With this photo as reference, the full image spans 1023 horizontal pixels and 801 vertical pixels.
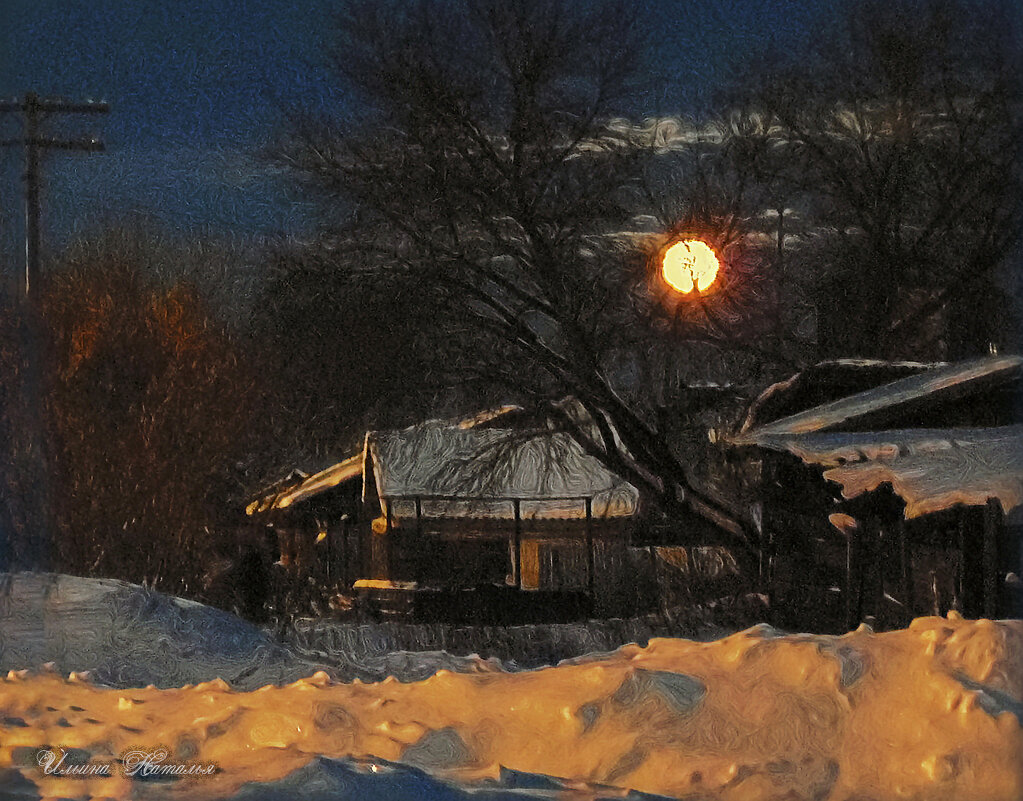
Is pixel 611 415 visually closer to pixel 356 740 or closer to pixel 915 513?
pixel 915 513

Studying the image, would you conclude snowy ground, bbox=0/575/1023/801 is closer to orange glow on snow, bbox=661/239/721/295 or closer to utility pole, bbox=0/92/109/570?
utility pole, bbox=0/92/109/570

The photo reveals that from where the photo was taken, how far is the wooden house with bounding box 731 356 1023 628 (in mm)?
4719

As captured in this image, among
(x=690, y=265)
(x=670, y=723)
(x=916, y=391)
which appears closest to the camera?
(x=670, y=723)

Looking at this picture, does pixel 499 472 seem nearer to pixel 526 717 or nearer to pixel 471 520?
pixel 471 520

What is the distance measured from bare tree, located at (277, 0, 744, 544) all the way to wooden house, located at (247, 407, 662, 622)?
0.17 metres

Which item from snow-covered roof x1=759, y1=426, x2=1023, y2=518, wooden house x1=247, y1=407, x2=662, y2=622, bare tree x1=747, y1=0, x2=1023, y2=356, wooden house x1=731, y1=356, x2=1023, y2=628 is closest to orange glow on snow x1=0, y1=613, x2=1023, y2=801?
wooden house x1=731, y1=356, x2=1023, y2=628

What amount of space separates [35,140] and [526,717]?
106 inches

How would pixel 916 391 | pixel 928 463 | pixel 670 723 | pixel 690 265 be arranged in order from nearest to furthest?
pixel 670 723, pixel 928 463, pixel 916 391, pixel 690 265

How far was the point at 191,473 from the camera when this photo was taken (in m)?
5.04

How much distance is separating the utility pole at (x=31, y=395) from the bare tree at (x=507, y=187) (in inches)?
34.2

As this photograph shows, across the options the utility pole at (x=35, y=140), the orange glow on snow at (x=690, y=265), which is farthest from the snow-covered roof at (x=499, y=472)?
the utility pole at (x=35, y=140)

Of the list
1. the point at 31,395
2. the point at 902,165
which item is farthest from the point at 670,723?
the point at 31,395

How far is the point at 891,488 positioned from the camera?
4781 mm

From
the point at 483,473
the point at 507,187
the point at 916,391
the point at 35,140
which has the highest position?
the point at 35,140
